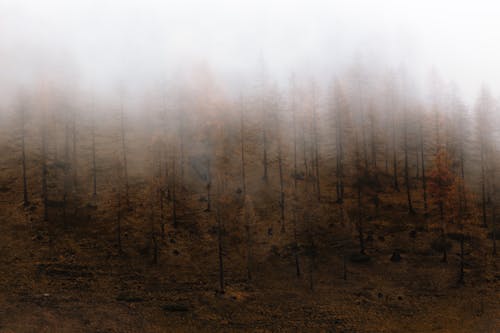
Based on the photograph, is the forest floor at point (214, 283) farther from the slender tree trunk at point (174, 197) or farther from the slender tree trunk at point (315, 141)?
the slender tree trunk at point (315, 141)

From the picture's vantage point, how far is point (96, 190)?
47688 millimetres

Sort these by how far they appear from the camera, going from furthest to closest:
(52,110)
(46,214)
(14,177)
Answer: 1. (52,110)
2. (14,177)
3. (46,214)

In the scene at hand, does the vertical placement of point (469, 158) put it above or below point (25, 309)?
above

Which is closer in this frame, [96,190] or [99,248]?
[99,248]

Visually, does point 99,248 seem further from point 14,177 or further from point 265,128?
point 265,128

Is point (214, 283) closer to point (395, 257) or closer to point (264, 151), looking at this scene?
point (395, 257)

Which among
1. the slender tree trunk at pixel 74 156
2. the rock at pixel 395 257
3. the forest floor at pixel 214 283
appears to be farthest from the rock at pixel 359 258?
the slender tree trunk at pixel 74 156

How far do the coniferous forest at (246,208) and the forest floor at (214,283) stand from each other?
182 millimetres

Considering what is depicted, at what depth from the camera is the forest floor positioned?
3041cm

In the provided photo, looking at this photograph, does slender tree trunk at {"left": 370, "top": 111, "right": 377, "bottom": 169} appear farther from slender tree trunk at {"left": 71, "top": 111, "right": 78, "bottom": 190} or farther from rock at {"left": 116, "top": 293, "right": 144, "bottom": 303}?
slender tree trunk at {"left": 71, "top": 111, "right": 78, "bottom": 190}

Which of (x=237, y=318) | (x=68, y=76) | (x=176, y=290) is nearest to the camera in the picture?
(x=237, y=318)

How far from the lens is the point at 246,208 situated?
4578cm

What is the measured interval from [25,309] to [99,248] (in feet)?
33.5

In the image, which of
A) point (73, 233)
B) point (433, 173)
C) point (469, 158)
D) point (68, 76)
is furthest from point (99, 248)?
point (469, 158)
